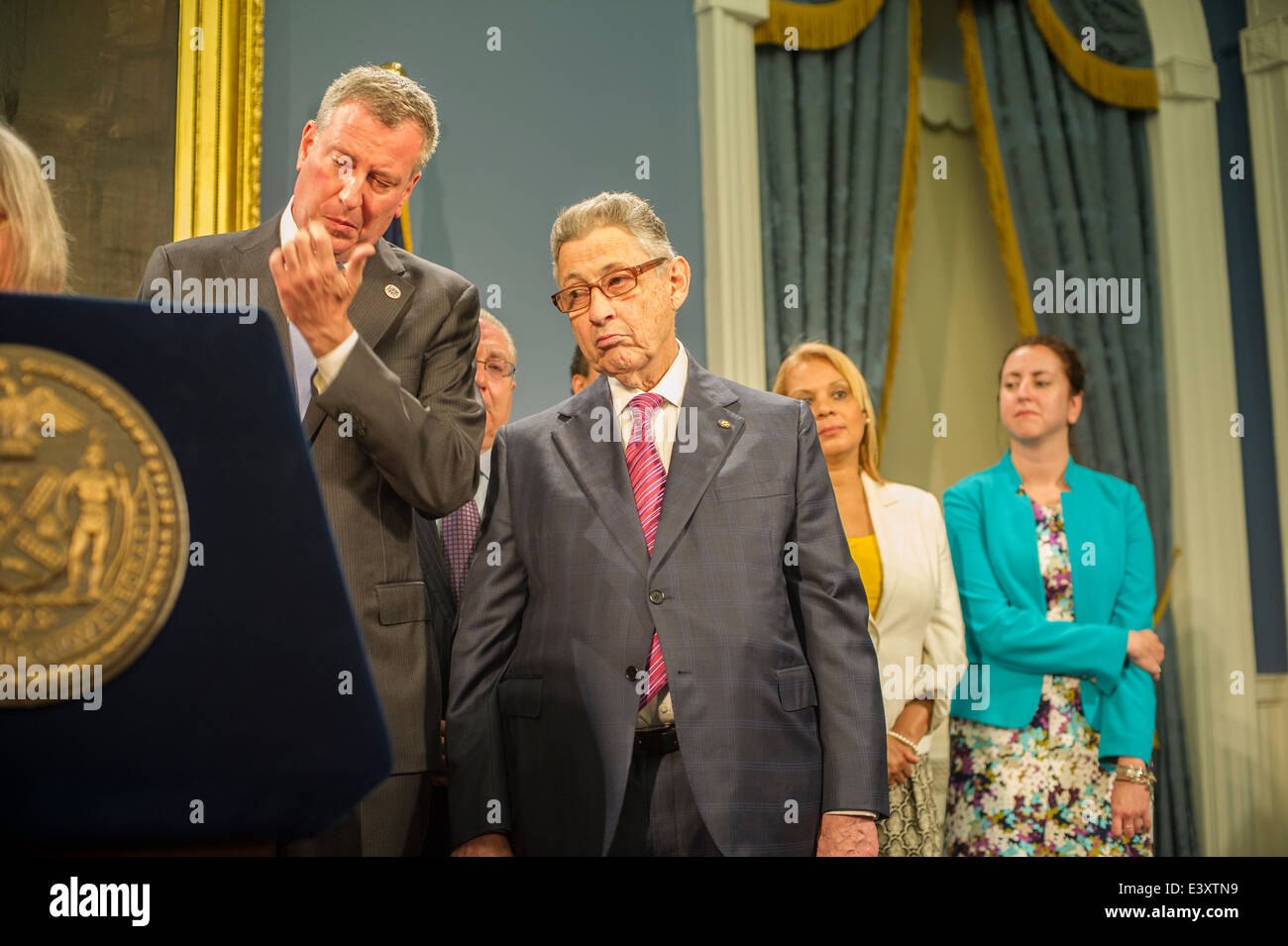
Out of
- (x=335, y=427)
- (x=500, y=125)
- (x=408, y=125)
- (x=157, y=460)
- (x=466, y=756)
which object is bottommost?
(x=466, y=756)

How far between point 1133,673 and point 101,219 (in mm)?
3042

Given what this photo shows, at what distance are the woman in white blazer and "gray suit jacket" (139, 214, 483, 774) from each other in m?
1.41

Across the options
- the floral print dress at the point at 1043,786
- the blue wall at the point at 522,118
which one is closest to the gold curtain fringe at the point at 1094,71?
the blue wall at the point at 522,118

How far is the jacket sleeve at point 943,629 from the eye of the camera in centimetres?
299

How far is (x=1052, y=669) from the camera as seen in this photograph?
117 inches

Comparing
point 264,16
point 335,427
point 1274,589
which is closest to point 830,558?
point 335,427

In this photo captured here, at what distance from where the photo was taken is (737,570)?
74.9 inches

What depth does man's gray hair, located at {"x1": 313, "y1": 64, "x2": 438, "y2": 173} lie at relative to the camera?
1.90 m

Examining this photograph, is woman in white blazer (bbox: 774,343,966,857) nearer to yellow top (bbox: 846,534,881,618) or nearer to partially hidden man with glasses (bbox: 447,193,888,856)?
yellow top (bbox: 846,534,881,618)

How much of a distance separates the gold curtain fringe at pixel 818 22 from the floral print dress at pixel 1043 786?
2.36 meters

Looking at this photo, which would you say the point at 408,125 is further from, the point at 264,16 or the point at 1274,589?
the point at 1274,589
